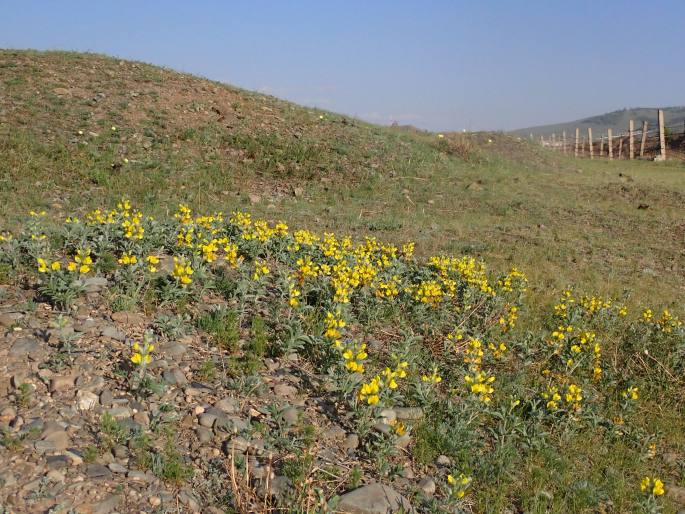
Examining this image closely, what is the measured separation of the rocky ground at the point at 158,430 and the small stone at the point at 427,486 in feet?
0.03

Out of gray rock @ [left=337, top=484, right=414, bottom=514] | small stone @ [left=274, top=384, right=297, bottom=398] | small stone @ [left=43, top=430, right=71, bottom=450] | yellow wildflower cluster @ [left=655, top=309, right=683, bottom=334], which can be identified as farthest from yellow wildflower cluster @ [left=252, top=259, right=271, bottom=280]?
yellow wildflower cluster @ [left=655, top=309, right=683, bottom=334]

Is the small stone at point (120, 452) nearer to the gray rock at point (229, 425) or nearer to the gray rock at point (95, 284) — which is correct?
the gray rock at point (229, 425)

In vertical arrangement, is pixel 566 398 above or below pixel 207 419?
below

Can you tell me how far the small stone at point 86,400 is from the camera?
10.8 ft

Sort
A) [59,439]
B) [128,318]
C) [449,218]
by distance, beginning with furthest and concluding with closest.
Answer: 1. [449,218]
2. [128,318]
3. [59,439]

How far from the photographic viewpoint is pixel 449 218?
481 inches

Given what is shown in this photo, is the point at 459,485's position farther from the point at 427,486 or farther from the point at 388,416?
the point at 388,416

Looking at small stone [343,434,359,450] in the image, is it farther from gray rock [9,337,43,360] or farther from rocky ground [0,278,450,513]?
gray rock [9,337,43,360]

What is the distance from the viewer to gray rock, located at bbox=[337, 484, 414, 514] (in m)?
3.01

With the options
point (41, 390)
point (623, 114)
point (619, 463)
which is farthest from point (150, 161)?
point (623, 114)

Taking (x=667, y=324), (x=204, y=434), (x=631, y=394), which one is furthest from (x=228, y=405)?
(x=667, y=324)

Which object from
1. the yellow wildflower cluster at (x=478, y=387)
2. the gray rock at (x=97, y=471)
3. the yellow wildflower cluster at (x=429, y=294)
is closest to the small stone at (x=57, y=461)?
the gray rock at (x=97, y=471)

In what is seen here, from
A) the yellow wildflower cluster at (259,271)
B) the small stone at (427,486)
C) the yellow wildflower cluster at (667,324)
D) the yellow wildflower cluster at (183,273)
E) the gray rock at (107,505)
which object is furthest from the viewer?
the yellow wildflower cluster at (667,324)

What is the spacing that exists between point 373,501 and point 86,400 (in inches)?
74.0
